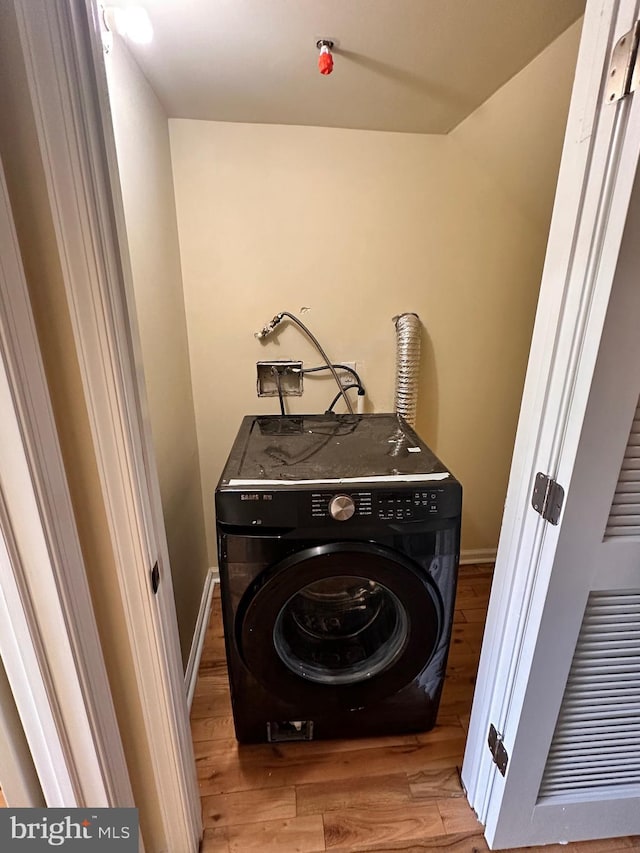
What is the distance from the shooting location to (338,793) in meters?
1.26

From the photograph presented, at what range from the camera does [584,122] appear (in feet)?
2.30

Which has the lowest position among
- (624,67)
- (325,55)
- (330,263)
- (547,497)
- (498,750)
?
(498,750)

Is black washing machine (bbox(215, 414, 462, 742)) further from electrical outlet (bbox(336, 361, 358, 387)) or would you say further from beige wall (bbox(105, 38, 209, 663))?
electrical outlet (bbox(336, 361, 358, 387))

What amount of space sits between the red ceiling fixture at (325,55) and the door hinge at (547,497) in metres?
1.14

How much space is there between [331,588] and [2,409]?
1066 mm

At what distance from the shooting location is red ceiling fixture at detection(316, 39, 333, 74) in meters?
1.05

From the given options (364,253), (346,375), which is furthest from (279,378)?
(364,253)

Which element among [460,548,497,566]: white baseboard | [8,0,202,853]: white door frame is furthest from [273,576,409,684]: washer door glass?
[460,548,497,566]: white baseboard

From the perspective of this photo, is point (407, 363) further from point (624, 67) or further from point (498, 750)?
point (498, 750)

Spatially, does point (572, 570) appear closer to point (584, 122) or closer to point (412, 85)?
point (584, 122)

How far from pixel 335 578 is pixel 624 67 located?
125cm

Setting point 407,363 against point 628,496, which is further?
point 407,363

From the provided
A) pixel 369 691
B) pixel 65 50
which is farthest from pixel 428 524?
pixel 65 50

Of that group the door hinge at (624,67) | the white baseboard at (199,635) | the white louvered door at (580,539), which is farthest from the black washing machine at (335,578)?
the door hinge at (624,67)
